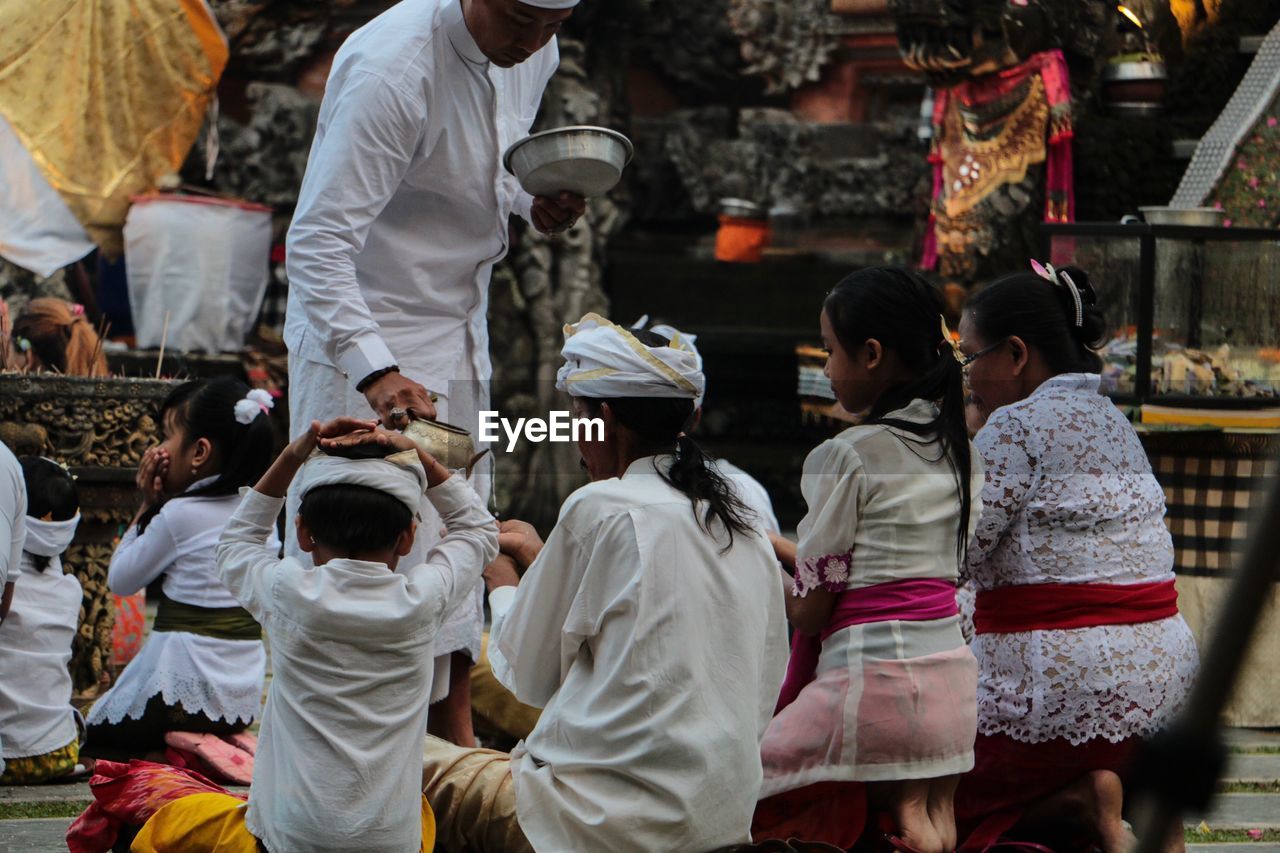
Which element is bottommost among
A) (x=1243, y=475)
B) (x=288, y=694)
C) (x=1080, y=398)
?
(x=1243, y=475)

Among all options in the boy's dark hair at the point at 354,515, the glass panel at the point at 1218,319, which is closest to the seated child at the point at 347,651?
the boy's dark hair at the point at 354,515

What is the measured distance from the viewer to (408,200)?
143 inches

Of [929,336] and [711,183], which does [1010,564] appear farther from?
[711,183]

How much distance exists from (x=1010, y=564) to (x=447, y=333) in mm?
1256

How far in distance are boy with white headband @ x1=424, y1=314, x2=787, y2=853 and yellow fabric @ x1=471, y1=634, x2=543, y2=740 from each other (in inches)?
45.9

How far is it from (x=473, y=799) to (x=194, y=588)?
57.6 inches

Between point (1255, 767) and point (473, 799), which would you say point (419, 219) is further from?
point (1255, 767)

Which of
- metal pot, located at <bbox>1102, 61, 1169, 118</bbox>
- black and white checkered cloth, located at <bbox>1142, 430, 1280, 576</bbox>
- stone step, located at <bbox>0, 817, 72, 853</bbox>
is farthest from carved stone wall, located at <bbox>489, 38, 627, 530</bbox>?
stone step, located at <bbox>0, 817, 72, 853</bbox>

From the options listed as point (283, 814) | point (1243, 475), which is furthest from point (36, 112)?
point (283, 814)

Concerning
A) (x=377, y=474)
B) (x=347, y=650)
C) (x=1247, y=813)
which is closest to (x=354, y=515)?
(x=377, y=474)

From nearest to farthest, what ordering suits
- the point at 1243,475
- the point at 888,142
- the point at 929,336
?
the point at 929,336 → the point at 1243,475 → the point at 888,142

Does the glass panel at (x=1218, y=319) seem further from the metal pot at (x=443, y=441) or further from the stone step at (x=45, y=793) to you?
the stone step at (x=45, y=793)

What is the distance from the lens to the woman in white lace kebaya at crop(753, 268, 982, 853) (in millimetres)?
3154

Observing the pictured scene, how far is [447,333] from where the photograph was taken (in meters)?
3.72
